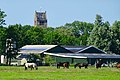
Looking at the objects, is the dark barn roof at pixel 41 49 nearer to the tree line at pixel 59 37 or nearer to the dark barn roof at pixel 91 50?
the tree line at pixel 59 37

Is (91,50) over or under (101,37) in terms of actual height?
under

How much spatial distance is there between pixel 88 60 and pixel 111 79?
66213 millimetres

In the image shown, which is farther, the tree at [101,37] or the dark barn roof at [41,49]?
the tree at [101,37]

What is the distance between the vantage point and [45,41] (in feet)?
433

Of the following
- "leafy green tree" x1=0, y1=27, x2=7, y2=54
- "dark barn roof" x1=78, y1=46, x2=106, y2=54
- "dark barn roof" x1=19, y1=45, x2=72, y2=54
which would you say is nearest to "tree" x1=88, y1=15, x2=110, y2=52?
"dark barn roof" x1=78, y1=46, x2=106, y2=54

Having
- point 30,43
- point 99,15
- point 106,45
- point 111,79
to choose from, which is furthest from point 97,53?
point 111,79

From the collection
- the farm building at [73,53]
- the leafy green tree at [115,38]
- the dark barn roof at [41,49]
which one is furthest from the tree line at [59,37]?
the farm building at [73,53]

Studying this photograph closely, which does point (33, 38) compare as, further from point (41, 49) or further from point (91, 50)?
point (91, 50)

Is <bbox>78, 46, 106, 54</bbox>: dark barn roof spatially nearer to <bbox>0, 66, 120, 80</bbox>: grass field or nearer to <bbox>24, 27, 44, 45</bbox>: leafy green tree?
<bbox>24, 27, 44, 45</bbox>: leafy green tree

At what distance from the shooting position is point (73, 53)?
111562 mm

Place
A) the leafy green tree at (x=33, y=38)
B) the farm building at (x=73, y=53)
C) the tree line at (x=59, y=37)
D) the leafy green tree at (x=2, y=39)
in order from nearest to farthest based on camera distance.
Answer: the leafy green tree at (x=2, y=39)
the tree line at (x=59, y=37)
the farm building at (x=73, y=53)
the leafy green tree at (x=33, y=38)

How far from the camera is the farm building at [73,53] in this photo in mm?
104125

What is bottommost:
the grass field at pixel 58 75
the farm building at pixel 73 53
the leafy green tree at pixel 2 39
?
the grass field at pixel 58 75

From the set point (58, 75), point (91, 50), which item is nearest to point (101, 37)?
point (91, 50)
